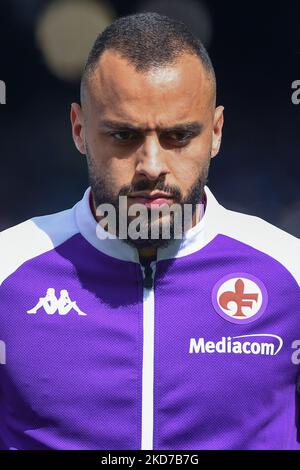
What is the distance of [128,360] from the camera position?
6.84ft

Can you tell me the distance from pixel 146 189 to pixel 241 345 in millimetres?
513

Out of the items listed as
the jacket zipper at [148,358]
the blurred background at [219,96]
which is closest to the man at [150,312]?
the jacket zipper at [148,358]

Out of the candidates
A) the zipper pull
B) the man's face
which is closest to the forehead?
the man's face

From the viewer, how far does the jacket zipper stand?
2.06 meters

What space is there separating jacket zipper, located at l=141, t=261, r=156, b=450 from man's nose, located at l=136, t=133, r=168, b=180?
1.04 ft

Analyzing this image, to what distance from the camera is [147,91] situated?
1.92 m

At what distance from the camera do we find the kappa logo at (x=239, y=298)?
2.16 m

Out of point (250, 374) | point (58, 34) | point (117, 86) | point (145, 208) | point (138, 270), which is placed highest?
point (58, 34)

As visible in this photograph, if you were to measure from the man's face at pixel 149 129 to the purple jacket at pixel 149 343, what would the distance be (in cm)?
21

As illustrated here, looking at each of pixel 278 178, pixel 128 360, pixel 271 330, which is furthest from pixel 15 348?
pixel 278 178

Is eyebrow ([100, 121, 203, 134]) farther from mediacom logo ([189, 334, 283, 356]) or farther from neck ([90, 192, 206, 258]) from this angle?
mediacom logo ([189, 334, 283, 356])

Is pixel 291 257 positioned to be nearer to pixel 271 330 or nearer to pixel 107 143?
pixel 271 330

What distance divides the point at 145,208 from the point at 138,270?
23cm

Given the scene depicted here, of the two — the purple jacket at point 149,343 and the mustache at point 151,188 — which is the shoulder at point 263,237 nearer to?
the purple jacket at point 149,343
